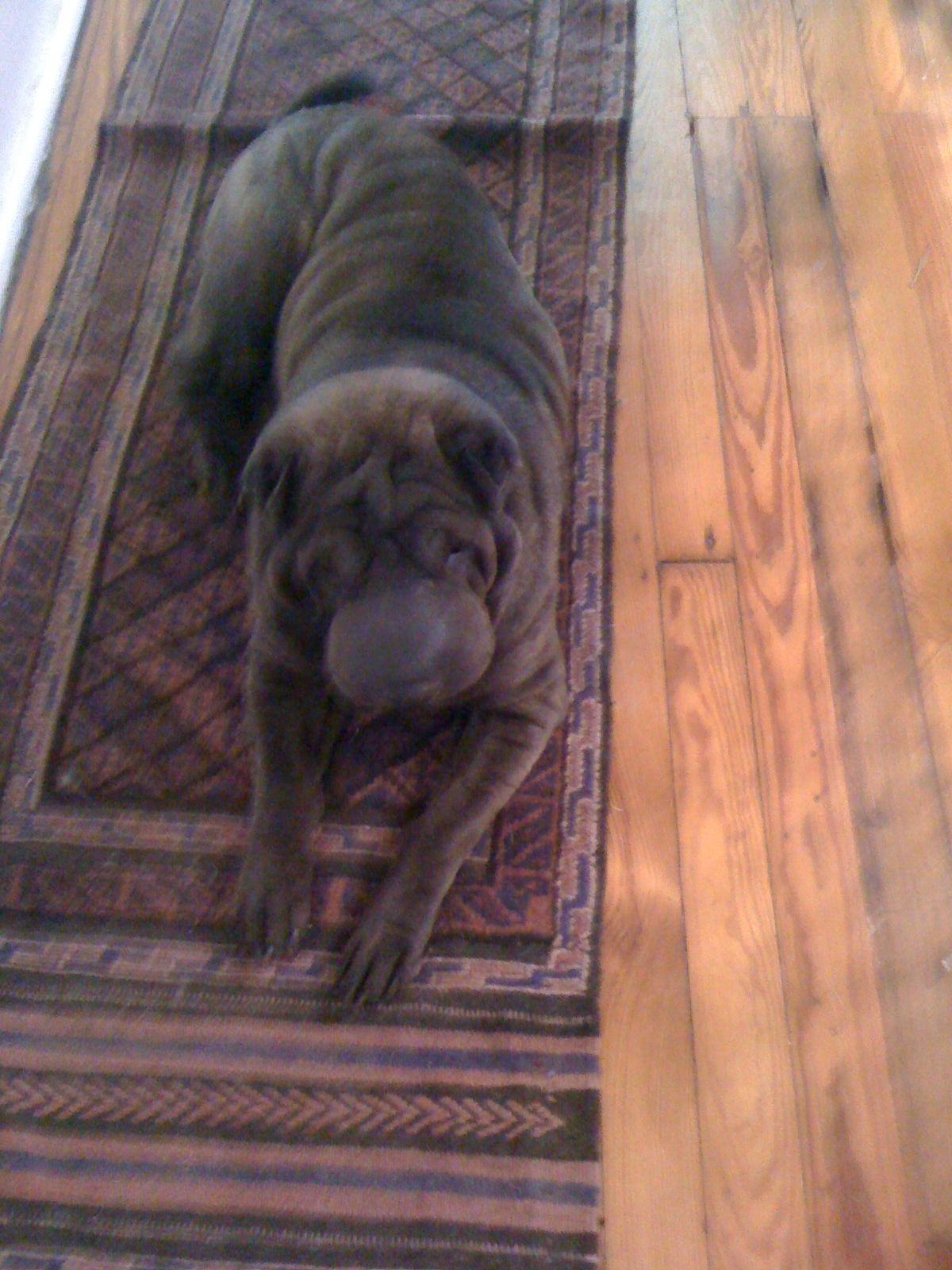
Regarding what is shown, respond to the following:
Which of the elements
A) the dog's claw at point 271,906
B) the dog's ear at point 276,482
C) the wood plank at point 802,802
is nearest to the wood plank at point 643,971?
the wood plank at point 802,802

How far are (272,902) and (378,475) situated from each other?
697 millimetres

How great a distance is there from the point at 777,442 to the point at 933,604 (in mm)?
→ 464

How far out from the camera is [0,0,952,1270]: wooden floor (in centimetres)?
124

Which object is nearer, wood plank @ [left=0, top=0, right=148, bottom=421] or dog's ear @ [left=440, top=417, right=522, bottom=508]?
dog's ear @ [left=440, top=417, right=522, bottom=508]

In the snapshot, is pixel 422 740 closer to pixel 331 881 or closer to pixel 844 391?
pixel 331 881

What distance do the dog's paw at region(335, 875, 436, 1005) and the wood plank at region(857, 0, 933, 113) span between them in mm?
2390

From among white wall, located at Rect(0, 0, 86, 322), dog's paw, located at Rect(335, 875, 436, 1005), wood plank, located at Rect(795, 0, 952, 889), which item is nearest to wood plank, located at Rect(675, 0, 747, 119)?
wood plank, located at Rect(795, 0, 952, 889)

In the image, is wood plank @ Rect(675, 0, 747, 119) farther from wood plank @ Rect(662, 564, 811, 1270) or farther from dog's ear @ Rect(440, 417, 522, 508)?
dog's ear @ Rect(440, 417, 522, 508)

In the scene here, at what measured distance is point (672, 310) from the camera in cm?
201

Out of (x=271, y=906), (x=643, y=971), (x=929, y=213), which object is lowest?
(x=643, y=971)

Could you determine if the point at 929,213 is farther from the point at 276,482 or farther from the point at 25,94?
the point at 25,94

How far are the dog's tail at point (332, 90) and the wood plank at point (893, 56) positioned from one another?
1376 mm

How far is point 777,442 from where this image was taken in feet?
6.03

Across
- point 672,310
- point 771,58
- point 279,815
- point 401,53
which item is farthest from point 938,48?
point 279,815
